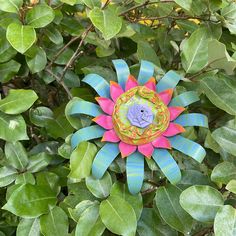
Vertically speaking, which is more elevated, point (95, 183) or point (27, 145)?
point (95, 183)

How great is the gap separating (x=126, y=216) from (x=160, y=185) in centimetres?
10

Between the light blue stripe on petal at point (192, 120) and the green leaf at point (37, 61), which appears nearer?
the light blue stripe on petal at point (192, 120)

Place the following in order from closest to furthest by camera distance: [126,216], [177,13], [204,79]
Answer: [126,216] → [204,79] → [177,13]

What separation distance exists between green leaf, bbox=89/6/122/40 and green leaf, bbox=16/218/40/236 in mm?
316

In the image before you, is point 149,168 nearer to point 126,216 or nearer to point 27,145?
point 126,216

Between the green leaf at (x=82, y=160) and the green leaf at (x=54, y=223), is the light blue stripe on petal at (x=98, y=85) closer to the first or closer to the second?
the green leaf at (x=82, y=160)

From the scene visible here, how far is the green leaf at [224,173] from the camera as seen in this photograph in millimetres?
669

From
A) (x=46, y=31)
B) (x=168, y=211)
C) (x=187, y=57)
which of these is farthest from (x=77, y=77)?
(x=168, y=211)

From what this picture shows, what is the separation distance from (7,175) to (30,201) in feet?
0.24

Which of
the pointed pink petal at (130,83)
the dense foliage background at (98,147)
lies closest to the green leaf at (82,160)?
the dense foliage background at (98,147)

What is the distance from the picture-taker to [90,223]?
649 millimetres

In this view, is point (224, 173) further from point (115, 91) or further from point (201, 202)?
point (115, 91)

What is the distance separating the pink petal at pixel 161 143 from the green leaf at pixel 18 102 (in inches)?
7.9

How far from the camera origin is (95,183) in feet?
2.18
